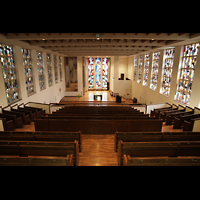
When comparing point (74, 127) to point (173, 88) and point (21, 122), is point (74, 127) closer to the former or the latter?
point (21, 122)

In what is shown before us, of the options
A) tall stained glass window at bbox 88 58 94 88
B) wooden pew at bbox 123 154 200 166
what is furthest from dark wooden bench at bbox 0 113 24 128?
tall stained glass window at bbox 88 58 94 88

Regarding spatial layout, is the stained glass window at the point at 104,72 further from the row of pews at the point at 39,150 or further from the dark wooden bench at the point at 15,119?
the row of pews at the point at 39,150

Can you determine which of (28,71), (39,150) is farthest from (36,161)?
(28,71)

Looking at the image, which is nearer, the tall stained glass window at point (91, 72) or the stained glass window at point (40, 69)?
the stained glass window at point (40, 69)

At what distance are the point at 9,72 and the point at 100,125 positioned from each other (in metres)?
5.12

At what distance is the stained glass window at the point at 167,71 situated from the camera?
8305mm

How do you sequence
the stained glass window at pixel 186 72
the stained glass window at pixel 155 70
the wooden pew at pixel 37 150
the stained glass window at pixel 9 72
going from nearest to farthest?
the wooden pew at pixel 37 150 < the stained glass window at pixel 9 72 < the stained glass window at pixel 186 72 < the stained glass window at pixel 155 70

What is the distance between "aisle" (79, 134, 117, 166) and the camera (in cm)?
296

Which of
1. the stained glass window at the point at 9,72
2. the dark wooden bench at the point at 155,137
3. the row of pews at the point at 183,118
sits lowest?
the row of pews at the point at 183,118

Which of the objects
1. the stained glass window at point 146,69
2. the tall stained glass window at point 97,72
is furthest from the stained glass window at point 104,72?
the stained glass window at point 146,69

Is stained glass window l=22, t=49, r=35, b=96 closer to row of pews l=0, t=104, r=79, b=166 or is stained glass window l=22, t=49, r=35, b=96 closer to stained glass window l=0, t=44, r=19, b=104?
stained glass window l=0, t=44, r=19, b=104

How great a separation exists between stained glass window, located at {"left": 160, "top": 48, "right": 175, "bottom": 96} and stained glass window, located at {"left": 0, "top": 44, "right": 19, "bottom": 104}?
8691 mm

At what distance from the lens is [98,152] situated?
3346mm
